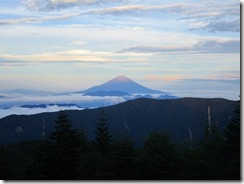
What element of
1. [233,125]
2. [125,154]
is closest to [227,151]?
[233,125]

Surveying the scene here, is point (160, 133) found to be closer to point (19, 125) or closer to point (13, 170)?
point (13, 170)

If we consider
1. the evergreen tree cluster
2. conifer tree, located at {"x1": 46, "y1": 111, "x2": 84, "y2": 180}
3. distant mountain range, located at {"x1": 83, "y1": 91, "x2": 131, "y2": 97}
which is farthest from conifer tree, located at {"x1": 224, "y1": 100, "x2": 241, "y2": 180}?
distant mountain range, located at {"x1": 83, "y1": 91, "x2": 131, "y2": 97}

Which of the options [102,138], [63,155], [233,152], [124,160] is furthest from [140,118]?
[233,152]

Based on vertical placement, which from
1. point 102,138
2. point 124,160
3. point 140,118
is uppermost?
point 140,118

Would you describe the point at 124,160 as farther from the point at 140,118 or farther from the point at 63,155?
the point at 140,118

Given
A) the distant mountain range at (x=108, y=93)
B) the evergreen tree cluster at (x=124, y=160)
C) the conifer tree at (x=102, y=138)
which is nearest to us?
the evergreen tree cluster at (x=124, y=160)

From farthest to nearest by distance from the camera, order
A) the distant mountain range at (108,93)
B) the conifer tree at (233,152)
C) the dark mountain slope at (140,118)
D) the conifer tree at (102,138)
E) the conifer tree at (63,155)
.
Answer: the dark mountain slope at (140,118) < the conifer tree at (102,138) < the distant mountain range at (108,93) < the conifer tree at (63,155) < the conifer tree at (233,152)

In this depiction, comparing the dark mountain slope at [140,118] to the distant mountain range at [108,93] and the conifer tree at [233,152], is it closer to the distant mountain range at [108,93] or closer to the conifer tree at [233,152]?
the distant mountain range at [108,93]

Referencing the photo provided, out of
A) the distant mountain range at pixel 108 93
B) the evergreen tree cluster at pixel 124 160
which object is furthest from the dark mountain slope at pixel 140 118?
the evergreen tree cluster at pixel 124 160

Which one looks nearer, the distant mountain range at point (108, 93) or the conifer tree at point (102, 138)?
the distant mountain range at point (108, 93)

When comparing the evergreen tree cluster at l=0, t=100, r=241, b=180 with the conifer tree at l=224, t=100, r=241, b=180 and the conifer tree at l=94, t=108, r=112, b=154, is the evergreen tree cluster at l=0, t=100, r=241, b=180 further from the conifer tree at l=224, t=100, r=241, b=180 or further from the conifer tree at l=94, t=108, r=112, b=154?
the conifer tree at l=94, t=108, r=112, b=154
